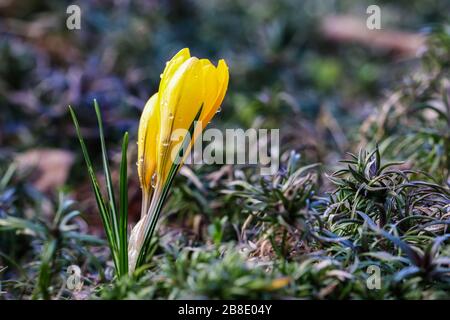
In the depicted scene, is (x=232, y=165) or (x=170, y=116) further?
(x=232, y=165)

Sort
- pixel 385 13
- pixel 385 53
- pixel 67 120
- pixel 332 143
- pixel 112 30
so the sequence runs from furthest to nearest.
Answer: pixel 385 13
pixel 385 53
pixel 112 30
pixel 67 120
pixel 332 143

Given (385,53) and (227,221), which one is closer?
(227,221)

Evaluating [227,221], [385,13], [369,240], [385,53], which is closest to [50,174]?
[227,221]

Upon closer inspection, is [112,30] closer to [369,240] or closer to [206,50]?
[206,50]

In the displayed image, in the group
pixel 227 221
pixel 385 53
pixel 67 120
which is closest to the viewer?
pixel 227 221
